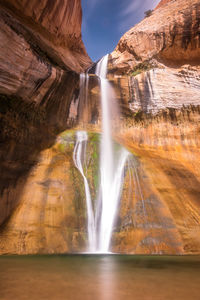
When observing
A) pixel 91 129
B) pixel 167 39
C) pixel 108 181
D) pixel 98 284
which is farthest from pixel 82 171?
pixel 167 39

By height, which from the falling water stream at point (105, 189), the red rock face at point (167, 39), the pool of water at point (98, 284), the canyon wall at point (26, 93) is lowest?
the pool of water at point (98, 284)

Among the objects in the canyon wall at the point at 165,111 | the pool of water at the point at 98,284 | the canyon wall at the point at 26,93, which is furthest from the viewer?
the canyon wall at the point at 26,93

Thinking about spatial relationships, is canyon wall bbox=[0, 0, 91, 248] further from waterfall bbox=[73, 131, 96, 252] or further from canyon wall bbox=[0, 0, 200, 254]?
waterfall bbox=[73, 131, 96, 252]

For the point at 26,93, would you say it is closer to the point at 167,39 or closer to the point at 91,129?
the point at 91,129

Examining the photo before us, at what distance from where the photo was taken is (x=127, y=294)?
289 cm

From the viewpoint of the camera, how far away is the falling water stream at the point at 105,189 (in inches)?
323

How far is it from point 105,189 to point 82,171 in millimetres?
1438

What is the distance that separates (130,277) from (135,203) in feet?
17.4

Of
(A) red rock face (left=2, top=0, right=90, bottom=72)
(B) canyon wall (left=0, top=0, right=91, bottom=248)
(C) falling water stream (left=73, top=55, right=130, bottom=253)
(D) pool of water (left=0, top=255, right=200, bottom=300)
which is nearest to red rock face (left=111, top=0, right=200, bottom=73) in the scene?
(A) red rock face (left=2, top=0, right=90, bottom=72)

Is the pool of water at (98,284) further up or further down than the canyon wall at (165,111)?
further down

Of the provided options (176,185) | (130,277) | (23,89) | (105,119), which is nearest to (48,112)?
(23,89)

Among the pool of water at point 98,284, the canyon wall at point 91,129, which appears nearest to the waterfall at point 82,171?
the canyon wall at point 91,129

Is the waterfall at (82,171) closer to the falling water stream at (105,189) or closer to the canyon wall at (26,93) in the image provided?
the falling water stream at (105,189)

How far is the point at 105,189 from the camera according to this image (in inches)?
388
